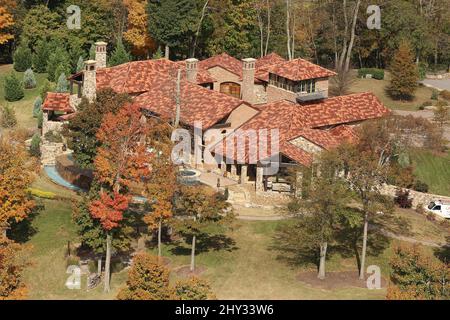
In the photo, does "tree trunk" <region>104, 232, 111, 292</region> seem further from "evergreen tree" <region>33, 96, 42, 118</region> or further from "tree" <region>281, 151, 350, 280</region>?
"evergreen tree" <region>33, 96, 42, 118</region>

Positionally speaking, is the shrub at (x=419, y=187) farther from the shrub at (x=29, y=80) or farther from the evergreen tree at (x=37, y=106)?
the shrub at (x=29, y=80)

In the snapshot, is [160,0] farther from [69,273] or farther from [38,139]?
[69,273]

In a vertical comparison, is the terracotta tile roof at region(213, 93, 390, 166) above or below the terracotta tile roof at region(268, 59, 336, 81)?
below

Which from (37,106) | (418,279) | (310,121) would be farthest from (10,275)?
(37,106)

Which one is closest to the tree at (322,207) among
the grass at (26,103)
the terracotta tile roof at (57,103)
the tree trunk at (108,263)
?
the tree trunk at (108,263)

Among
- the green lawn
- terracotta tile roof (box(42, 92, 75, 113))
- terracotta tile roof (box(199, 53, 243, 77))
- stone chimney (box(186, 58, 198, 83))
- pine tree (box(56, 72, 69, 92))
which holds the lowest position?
the green lawn

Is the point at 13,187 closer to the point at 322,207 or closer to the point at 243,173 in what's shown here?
the point at 243,173

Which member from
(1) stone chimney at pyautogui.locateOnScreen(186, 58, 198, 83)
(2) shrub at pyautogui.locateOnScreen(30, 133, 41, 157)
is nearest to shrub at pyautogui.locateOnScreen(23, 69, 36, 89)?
(2) shrub at pyautogui.locateOnScreen(30, 133, 41, 157)
